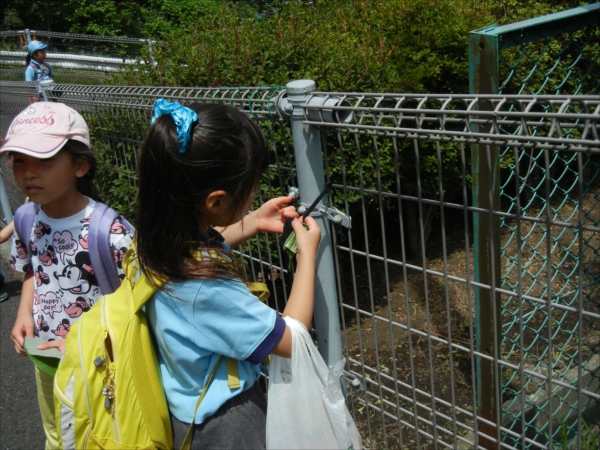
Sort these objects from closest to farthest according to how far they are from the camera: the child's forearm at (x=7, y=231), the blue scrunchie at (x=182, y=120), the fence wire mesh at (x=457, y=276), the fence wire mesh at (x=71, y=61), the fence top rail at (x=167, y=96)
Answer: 1. the fence wire mesh at (x=457, y=276)
2. the blue scrunchie at (x=182, y=120)
3. the fence top rail at (x=167, y=96)
4. the child's forearm at (x=7, y=231)
5. the fence wire mesh at (x=71, y=61)

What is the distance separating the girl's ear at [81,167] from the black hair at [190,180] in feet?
2.32

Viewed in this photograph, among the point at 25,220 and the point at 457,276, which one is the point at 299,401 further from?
the point at 457,276

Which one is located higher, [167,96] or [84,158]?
[167,96]

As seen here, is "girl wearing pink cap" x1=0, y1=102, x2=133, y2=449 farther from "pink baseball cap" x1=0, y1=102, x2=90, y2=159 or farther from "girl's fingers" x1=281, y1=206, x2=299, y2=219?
"girl's fingers" x1=281, y1=206, x2=299, y2=219

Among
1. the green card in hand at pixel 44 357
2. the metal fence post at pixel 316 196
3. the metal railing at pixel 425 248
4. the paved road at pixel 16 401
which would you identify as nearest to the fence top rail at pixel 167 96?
the metal railing at pixel 425 248

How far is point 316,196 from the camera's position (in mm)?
1866

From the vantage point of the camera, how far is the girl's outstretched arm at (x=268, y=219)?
1.87 m

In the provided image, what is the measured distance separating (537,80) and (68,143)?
11.1 feet

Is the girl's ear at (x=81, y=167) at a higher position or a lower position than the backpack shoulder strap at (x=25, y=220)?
higher

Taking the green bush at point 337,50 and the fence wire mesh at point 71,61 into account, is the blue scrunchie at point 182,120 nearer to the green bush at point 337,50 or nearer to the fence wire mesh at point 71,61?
the green bush at point 337,50

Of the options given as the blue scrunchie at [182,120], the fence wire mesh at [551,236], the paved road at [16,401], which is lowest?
the paved road at [16,401]

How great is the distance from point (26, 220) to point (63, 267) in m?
0.29

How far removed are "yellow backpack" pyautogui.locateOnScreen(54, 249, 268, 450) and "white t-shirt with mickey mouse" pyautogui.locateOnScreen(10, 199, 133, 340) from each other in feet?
1.64

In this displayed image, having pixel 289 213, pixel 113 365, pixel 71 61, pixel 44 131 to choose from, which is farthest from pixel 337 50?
pixel 71 61
